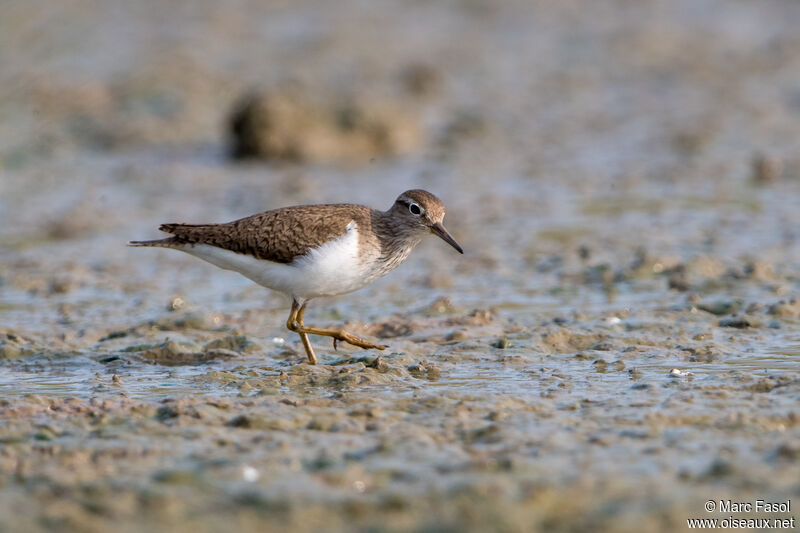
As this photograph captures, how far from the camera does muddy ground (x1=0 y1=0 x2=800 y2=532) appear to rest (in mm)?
5512

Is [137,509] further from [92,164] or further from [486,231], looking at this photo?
[92,164]

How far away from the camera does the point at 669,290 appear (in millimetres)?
9875

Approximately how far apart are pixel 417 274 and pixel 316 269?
3.28 m

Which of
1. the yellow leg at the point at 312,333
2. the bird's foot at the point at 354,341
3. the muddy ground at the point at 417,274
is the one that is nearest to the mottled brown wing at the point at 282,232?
the yellow leg at the point at 312,333

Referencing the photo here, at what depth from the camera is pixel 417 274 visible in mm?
11094

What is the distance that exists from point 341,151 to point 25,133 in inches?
177

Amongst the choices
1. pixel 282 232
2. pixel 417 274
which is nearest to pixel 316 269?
pixel 282 232

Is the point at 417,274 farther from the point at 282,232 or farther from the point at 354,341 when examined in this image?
the point at 282,232

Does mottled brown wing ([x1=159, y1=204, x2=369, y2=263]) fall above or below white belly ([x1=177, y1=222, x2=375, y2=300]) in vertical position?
above

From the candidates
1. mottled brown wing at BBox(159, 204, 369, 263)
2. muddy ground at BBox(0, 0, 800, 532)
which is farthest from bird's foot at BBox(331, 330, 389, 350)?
mottled brown wing at BBox(159, 204, 369, 263)

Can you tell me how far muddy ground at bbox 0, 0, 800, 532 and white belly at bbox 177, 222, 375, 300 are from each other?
592 millimetres

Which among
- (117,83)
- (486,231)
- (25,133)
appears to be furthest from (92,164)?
(486,231)

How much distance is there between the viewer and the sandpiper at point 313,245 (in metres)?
7.95

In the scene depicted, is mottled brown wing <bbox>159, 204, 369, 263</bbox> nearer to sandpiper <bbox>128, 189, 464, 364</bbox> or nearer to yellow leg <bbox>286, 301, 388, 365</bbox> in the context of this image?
sandpiper <bbox>128, 189, 464, 364</bbox>
